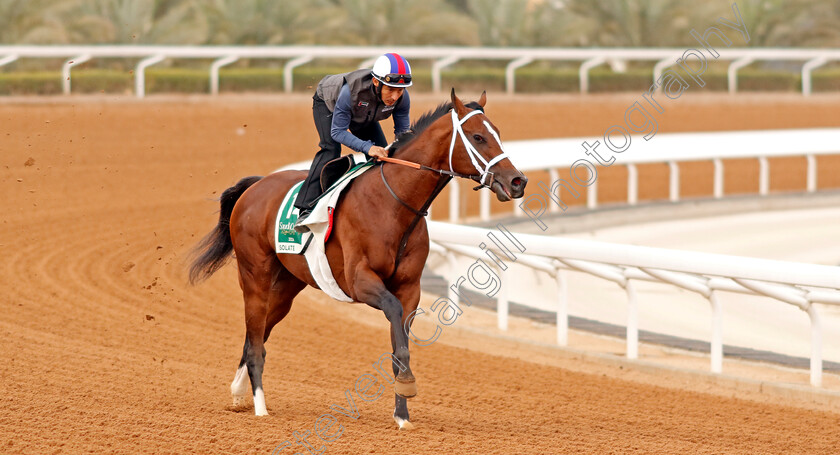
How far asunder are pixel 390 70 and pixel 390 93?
0.16 m

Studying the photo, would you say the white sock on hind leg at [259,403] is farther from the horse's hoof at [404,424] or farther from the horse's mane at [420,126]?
the horse's mane at [420,126]

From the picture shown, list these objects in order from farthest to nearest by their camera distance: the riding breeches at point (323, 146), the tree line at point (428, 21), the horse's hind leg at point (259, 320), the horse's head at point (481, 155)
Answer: the tree line at point (428, 21)
the horse's hind leg at point (259, 320)
the riding breeches at point (323, 146)
the horse's head at point (481, 155)

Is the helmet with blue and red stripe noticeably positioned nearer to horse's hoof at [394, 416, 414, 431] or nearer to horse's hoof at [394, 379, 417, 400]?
horse's hoof at [394, 379, 417, 400]

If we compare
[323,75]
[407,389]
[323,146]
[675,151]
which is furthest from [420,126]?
[323,75]

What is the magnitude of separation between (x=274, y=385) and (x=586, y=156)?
828 centimetres

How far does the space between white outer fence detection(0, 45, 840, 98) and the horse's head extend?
11.9 m

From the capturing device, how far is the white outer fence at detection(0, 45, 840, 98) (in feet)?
57.8

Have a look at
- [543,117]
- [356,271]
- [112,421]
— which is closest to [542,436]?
[356,271]

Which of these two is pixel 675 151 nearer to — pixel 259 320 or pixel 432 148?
pixel 259 320

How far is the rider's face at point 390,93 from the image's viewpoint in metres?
5.68

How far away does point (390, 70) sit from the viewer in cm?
557

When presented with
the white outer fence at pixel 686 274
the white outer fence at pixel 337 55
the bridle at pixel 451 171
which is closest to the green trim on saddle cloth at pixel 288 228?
the bridle at pixel 451 171

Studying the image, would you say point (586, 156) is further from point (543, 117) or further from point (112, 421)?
point (112, 421)

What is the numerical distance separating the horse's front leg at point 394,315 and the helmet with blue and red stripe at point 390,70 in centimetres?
94
